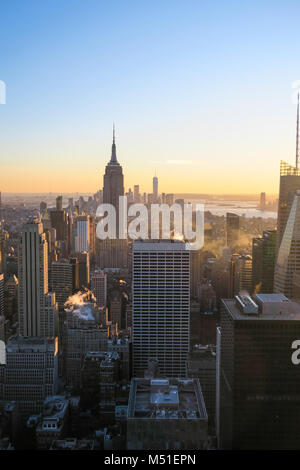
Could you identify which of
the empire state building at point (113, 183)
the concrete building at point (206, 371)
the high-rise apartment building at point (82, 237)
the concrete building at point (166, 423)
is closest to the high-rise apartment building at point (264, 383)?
the concrete building at point (206, 371)

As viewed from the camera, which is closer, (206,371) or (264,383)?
(264,383)

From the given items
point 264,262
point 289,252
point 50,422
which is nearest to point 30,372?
point 50,422

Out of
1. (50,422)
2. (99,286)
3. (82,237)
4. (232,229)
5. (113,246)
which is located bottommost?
(50,422)

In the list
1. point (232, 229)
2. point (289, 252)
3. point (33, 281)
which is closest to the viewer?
point (289, 252)

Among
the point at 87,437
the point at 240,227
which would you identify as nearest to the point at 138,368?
the point at 87,437

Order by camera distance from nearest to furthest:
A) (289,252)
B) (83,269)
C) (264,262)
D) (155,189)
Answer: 1. (155,189)
2. (289,252)
3. (264,262)
4. (83,269)

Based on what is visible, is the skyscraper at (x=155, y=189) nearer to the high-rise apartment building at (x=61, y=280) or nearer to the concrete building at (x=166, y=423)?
the concrete building at (x=166, y=423)

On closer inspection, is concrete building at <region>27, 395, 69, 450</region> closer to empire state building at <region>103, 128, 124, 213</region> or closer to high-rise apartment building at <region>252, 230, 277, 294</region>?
high-rise apartment building at <region>252, 230, 277, 294</region>

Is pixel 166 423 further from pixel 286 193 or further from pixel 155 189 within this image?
pixel 286 193

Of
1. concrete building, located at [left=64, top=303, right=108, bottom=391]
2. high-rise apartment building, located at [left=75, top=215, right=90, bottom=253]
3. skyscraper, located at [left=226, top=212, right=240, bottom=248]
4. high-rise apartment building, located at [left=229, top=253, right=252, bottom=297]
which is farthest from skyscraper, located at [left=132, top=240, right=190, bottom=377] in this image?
high-rise apartment building, located at [left=75, top=215, right=90, bottom=253]
